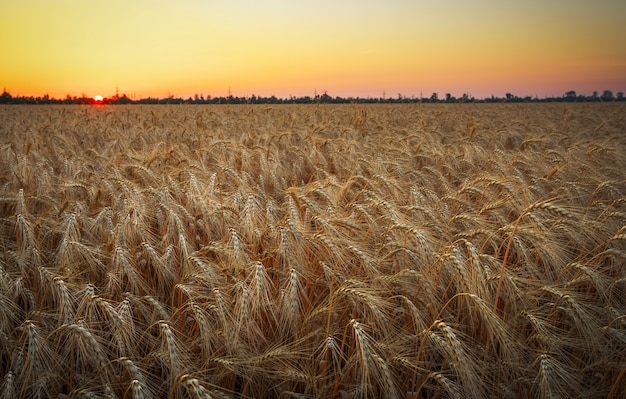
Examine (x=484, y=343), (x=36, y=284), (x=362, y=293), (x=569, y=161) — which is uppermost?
(x=569, y=161)

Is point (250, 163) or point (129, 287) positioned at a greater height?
point (250, 163)

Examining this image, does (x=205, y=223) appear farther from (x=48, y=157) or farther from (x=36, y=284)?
(x=48, y=157)

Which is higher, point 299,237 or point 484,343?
point 299,237

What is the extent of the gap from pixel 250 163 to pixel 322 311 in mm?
4422

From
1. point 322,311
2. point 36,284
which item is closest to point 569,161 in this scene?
point 322,311

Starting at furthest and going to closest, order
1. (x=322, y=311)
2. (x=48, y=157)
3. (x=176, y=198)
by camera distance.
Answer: (x=48, y=157)
(x=176, y=198)
(x=322, y=311)

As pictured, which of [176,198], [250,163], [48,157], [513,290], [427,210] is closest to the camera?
[513,290]

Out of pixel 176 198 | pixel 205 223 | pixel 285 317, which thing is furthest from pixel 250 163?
pixel 285 317

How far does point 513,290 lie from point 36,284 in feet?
10.3

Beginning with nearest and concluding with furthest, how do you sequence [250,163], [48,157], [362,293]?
[362,293], [250,163], [48,157]

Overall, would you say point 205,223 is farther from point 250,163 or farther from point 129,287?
point 250,163

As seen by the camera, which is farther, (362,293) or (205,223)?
(205,223)

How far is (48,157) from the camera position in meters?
6.78

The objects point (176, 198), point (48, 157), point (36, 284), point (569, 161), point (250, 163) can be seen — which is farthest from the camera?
point (48, 157)
